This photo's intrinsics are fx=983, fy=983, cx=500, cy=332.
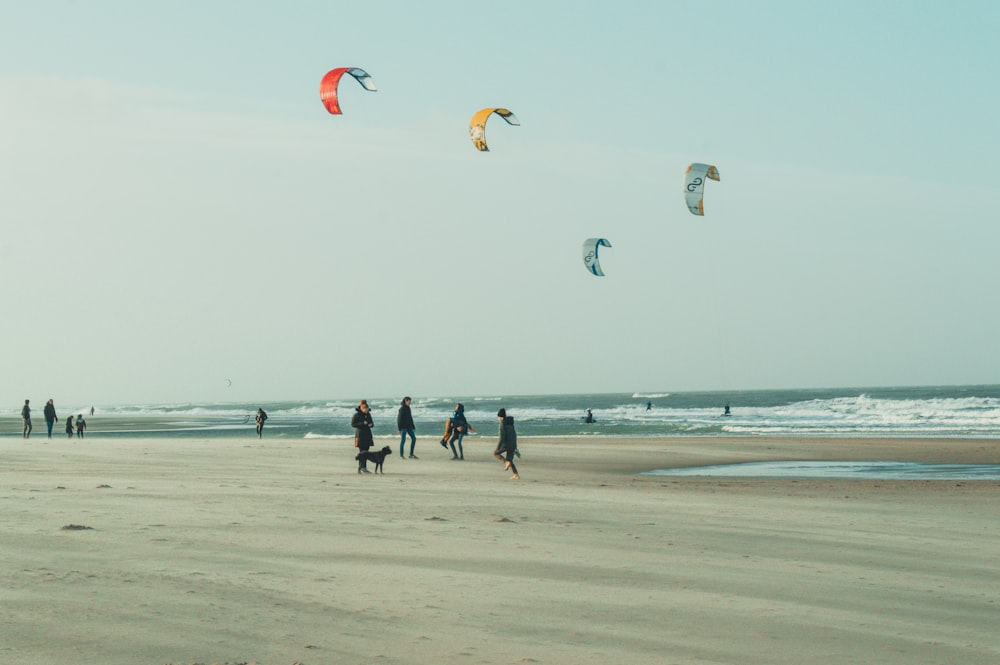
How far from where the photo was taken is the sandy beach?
18.3 ft

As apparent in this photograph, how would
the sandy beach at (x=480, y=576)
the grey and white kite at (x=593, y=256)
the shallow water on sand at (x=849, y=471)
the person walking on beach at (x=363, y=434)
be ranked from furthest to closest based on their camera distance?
the grey and white kite at (x=593, y=256) < the shallow water on sand at (x=849, y=471) < the person walking on beach at (x=363, y=434) < the sandy beach at (x=480, y=576)

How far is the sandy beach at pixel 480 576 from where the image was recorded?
5.58 m

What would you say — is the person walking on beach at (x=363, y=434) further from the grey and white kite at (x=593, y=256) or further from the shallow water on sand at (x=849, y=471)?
the grey and white kite at (x=593, y=256)

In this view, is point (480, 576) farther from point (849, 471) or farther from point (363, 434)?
point (849, 471)

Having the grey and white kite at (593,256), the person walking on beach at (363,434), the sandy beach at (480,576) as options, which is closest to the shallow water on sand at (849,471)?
the sandy beach at (480,576)

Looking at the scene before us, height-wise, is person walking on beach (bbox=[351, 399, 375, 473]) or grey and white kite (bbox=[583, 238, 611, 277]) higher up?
grey and white kite (bbox=[583, 238, 611, 277])

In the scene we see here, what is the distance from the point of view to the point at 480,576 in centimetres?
747

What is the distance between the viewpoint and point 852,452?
2917 centimetres

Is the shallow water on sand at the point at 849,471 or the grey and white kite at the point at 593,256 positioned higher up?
the grey and white kite at the point at 593,256

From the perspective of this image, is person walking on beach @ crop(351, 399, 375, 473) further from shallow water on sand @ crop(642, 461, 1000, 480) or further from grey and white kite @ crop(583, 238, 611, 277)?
grey and white kite @ crop(583, 238, 611, 277)

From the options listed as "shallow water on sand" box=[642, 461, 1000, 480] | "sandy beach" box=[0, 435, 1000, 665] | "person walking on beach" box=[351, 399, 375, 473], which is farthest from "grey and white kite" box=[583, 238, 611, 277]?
"sandy beach" box=[0, 435, 1000, 665]

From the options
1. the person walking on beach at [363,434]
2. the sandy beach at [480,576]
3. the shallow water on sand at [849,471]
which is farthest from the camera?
the shallow water on sand at [849,471]

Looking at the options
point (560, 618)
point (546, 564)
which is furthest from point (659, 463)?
point (560, 618)

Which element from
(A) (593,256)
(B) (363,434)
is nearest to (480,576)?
(B) (363,434)
